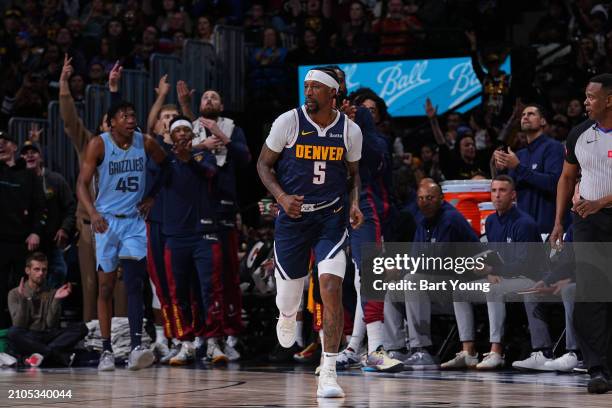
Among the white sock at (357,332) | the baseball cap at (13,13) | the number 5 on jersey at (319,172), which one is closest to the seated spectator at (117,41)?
the baseball cap at (13,13)

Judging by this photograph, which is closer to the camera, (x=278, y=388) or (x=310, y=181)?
(x=310, y=181)

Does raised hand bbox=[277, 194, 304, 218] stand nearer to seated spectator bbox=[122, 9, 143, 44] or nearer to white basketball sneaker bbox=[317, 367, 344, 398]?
white basketball sneaker bbox=[317, 367, 344, 398]

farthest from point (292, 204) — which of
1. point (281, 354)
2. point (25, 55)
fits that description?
point (25, 55)

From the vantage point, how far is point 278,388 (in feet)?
28.2

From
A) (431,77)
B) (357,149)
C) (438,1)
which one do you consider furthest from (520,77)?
(357,149)

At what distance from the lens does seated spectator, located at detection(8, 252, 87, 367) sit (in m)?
11.6

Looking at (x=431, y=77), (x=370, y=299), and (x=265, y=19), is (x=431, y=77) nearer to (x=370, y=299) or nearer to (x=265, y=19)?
(x=265, y=19)

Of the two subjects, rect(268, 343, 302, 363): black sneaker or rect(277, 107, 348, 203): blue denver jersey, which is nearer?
rect(277, 107, 348, 203): blue denver jersey

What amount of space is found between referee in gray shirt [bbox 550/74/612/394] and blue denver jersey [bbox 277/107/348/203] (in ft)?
5.42

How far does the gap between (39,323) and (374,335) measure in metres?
3.65

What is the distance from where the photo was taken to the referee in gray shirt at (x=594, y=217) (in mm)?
8258

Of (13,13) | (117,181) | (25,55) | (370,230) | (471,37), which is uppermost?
(13,13)

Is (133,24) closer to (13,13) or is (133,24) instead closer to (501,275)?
(13,13)

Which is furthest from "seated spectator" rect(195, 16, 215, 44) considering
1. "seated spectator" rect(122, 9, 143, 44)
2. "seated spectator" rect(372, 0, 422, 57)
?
"seated spectator" rect(372, 0, 422, 57)
